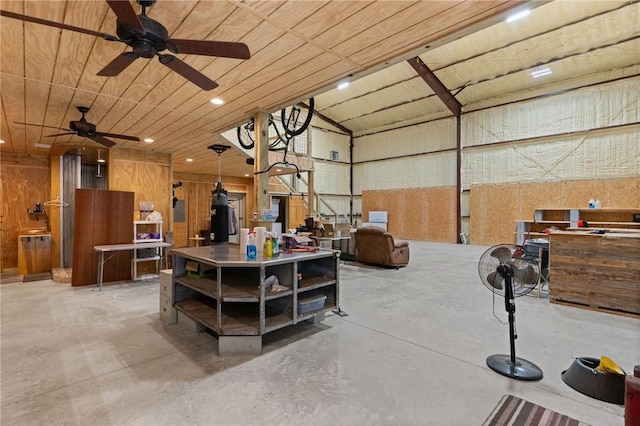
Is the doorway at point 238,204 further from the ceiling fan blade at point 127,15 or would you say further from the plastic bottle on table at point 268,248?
the ceiling fan blade at point 127,15

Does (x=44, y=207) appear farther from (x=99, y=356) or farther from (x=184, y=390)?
(x=184, y=390)

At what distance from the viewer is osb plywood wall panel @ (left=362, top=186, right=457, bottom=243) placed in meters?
11.6

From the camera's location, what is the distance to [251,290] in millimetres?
2840

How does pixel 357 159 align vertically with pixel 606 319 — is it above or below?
above

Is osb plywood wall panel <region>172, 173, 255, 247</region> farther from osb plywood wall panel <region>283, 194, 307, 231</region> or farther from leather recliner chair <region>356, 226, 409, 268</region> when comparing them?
leather recliner chair <region>356, 226, 409, 268</region>

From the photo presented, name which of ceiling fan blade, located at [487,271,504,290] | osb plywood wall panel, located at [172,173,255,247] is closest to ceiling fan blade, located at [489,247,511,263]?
ceiling fan blade, located at [487,271,504,290]

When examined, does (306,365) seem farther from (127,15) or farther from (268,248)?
(127,15)

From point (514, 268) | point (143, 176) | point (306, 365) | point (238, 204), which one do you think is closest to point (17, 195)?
point (143, 176)

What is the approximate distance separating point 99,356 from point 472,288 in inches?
198

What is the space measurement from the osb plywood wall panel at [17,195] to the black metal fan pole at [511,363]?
8.78 meters

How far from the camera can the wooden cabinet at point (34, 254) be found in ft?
19.4

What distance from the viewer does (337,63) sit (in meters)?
2.69

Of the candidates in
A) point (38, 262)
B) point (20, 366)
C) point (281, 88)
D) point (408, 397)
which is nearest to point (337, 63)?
point (281, 88)

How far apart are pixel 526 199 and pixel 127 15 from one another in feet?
36.8
